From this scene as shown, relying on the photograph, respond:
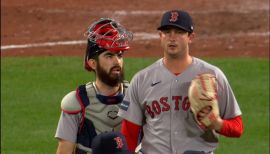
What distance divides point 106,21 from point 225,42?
12.4 meters

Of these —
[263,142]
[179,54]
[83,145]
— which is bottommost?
[263,142]

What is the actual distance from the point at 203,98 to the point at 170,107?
54 cm

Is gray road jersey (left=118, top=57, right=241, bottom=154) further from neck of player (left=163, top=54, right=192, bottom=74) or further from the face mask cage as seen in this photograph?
the face mask cage

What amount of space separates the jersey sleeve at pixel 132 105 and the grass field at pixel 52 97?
5.67 metres

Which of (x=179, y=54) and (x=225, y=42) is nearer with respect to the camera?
(x=179, y=54)

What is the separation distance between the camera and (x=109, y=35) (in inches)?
256

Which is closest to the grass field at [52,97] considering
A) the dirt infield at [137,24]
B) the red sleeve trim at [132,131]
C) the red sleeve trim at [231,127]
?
the dirt infield at [137,24]

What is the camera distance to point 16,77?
15891 mm

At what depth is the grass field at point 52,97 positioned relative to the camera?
12.5m

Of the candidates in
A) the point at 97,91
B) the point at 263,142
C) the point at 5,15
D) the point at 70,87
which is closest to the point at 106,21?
the point at 97,91

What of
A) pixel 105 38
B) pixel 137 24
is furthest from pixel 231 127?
pixel 137 24

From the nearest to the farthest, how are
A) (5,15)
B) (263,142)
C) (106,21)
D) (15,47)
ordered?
(106,21) < (263,142) < (15,47) < (5,15)

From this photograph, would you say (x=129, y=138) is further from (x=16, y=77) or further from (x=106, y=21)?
(x=16, y=77)

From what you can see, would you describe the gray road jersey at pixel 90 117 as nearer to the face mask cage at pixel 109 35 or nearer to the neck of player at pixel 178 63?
the face mask cage at pixel 109 35
